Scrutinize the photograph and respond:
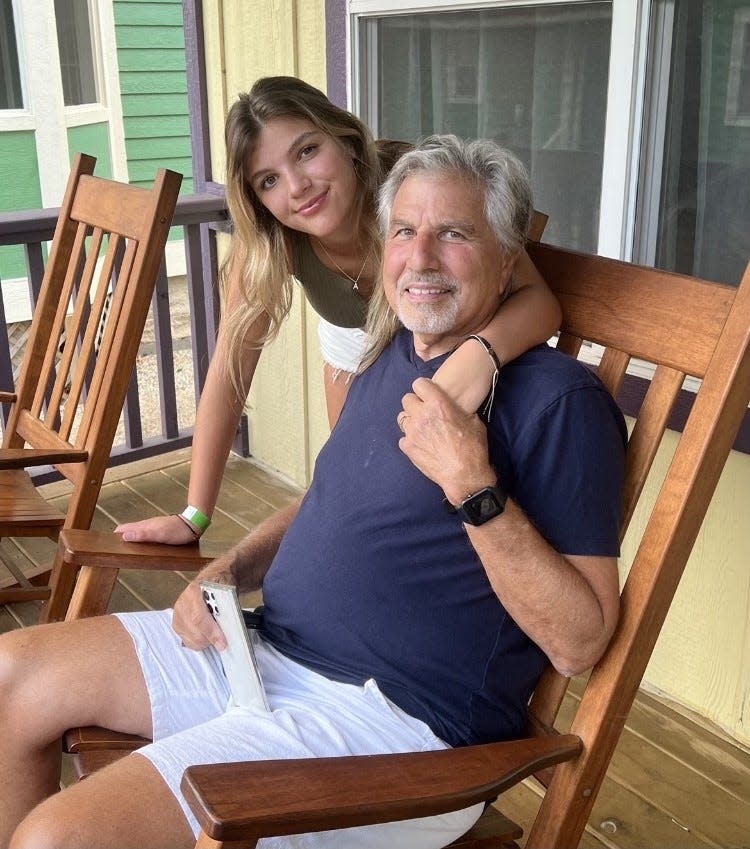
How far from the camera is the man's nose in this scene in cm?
144

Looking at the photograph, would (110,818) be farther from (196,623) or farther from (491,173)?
(491,173)

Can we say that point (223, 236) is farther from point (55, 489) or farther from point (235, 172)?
point (235, 172)

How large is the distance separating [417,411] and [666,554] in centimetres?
38

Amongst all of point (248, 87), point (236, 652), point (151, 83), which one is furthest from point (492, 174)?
point (151, 83)

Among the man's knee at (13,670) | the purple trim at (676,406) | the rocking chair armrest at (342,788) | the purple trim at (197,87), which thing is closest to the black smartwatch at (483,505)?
the rocking chair armrest at (342,788)

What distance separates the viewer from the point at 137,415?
3703 mm

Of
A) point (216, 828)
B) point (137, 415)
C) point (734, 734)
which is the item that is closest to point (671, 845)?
point (734, 734)

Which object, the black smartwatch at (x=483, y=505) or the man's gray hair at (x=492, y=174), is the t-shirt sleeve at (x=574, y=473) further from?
the man's gray hair at (x=492, y=174)

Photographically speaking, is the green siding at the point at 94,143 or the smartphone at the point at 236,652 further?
the green siding at the point at 94,143

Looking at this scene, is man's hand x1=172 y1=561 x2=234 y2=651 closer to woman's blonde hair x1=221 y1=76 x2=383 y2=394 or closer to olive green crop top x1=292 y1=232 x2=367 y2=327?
woman's blonde hair x1=221 y1=76 x2=383 y2=394

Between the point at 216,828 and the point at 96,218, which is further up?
the point at 96,218

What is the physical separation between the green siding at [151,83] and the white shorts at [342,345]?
4873 mm

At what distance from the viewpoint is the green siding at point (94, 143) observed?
6320 mm

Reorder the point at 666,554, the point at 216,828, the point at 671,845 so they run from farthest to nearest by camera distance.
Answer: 1. the point at 671,845
2. the point at 666,554
3. the point at 216,828
